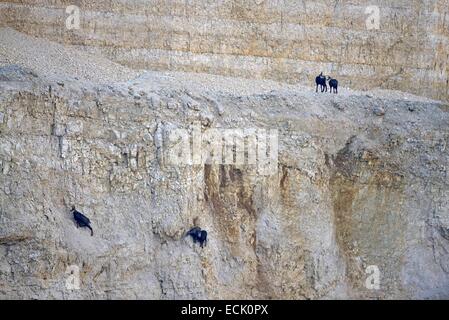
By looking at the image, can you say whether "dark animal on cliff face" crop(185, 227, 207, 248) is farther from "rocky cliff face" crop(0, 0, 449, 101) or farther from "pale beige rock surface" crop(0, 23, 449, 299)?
"rocky cliff face" crop(0, 0, 449, 101)

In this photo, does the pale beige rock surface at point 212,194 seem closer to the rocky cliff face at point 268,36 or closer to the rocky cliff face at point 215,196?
the rocky cliff face at point 215,196

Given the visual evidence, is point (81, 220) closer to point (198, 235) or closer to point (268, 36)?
point (198, 235)

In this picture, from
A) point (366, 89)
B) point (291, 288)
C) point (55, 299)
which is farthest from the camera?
point (366, 89)

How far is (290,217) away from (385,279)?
3.04m

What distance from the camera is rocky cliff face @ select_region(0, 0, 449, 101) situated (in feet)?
125

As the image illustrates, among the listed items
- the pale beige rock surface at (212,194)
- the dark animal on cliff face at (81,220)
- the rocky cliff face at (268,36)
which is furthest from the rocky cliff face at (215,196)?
the rocky cliff face at (268,36)

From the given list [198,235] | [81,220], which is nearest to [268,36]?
[198,235]

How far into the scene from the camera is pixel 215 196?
3372cm

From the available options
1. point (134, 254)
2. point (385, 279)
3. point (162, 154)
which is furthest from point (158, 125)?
point (385, 279)

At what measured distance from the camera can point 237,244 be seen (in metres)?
33.4

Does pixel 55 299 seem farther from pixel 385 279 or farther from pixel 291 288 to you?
pixel 385 279

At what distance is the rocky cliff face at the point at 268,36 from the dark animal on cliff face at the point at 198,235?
6.78 meters

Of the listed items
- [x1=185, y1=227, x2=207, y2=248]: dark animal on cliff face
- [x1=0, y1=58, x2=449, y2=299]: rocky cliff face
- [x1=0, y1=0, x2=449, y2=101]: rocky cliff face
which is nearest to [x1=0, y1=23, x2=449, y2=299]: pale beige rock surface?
[x1=0, y1=58, x2=449, y2=299]: rocky cliff face

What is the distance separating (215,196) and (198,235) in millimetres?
1313
